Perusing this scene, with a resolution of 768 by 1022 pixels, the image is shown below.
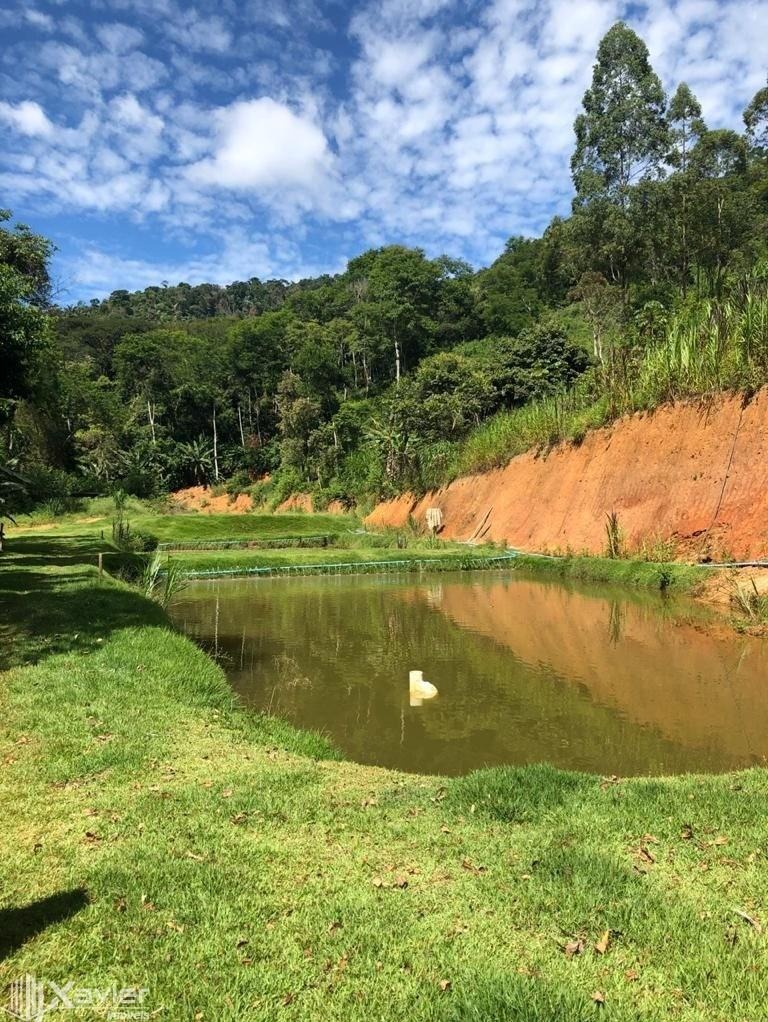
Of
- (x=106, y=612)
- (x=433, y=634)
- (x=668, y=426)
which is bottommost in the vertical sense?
(x=433, y=634)

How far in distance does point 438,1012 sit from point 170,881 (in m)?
1.56

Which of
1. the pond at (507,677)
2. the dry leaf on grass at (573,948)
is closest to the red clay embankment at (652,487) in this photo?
the pond at (507,677)

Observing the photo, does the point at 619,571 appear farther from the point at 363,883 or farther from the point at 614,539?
the point at 363,883

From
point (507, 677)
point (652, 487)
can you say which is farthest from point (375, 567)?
point (507, 677)

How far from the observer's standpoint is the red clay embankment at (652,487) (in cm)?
1735

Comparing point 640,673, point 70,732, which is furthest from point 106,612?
point 640,673

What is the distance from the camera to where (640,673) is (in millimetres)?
9031

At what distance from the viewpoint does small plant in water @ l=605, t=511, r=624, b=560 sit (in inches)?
789

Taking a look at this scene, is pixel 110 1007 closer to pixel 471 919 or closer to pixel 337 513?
pixel 471 919

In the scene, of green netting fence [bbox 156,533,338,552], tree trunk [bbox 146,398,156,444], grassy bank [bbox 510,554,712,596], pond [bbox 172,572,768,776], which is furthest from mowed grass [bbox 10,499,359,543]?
tree trunk [bbox 146,398,156,444]

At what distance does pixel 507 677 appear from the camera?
8984 mm

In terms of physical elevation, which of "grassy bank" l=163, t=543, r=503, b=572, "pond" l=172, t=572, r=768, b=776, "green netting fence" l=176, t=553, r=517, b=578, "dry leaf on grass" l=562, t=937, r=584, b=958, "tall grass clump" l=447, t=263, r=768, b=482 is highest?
"tall grass clump" l=447, t=263, r=768, b=482

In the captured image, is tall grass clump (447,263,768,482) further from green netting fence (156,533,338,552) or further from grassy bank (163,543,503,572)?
green netting fence (156,533,338,552)

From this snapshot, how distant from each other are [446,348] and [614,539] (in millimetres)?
41979
